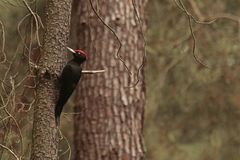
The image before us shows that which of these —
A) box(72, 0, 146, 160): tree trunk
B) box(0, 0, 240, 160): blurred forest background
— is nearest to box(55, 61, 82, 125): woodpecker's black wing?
box(72, 0, 146, 160): tree trunk

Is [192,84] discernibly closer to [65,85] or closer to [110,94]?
[110,94]

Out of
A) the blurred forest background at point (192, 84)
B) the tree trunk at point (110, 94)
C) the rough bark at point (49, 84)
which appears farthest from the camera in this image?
the blurred forest background at point (192, 84)

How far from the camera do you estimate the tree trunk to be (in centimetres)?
483

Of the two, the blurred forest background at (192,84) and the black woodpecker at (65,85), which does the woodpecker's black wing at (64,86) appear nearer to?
the black woodpecker at (65,85)

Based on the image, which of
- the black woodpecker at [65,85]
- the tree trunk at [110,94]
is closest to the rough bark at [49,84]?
the black woodpecker at [65,85]

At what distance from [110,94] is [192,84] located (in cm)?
356

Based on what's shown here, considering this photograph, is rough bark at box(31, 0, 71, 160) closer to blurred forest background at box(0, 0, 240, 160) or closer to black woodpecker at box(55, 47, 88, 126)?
black woodpecker at box(55, 47, 88, 126)

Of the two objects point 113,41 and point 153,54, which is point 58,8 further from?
point 153,54

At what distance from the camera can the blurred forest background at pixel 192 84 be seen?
7430 mm

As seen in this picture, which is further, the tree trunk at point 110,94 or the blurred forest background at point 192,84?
the blurred forest background at point 192,84

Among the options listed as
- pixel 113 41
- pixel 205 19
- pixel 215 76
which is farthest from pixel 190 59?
pixel 113 41

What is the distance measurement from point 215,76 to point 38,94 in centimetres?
512

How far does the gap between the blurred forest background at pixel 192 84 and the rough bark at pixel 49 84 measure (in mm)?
3889

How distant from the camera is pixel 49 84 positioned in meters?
2.94
